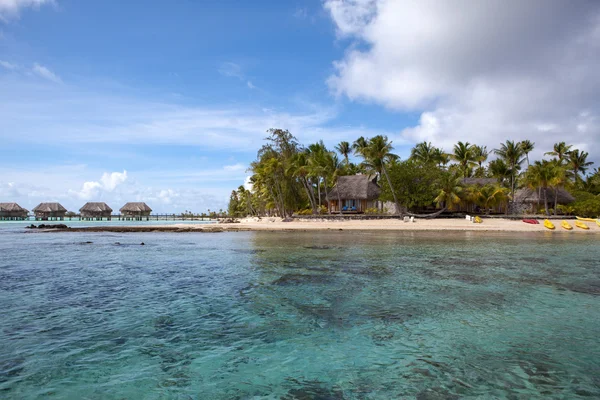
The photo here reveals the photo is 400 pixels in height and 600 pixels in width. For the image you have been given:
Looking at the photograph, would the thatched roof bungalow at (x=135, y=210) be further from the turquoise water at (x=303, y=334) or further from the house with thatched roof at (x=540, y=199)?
the turquoise water at (x=303, y=334)

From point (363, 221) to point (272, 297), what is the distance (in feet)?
106

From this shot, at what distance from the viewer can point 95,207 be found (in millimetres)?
83500

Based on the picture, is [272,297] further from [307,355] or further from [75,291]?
[75,291]

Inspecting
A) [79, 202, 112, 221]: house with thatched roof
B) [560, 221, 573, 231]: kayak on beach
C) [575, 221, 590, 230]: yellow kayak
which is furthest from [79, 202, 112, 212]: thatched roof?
[575, 221, 590, 230]: yellow kayak

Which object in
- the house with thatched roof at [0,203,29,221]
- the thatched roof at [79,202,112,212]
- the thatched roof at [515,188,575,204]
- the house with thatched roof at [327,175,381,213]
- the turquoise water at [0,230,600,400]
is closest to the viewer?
the turquoise water at [0,230,600,400]

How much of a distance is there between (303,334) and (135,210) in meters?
86.4

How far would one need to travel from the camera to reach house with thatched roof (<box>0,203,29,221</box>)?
7856cm

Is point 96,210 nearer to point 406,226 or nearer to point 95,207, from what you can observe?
point 95,207

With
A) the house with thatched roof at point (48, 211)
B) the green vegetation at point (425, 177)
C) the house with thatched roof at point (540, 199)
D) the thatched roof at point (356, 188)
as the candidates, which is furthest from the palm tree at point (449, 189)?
the house with thatched roof at point (48, 211)

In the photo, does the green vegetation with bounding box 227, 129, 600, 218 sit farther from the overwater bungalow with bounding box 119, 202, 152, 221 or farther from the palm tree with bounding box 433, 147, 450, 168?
the overwater bungalow with bounding box 119, 202, 152, 221

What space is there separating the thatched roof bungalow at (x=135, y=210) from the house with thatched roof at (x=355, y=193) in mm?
51340

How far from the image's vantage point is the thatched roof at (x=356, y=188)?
49312 mm

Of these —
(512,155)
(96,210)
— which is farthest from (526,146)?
(96,210)

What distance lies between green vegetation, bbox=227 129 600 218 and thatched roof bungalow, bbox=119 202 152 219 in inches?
1346
